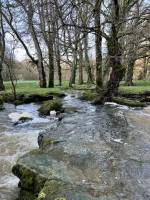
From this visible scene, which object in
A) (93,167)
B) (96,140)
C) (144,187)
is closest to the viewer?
(144,187)

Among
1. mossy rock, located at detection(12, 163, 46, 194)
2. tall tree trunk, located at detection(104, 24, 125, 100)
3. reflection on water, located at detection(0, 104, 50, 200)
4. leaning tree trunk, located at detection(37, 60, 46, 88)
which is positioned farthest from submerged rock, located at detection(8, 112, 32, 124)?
leaning tree trunk, located at detection(37, 60, 46, 88)

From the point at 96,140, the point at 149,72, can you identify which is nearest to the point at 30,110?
the point at 96,140

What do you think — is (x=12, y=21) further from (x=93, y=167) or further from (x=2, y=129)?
(x=93, y=167)

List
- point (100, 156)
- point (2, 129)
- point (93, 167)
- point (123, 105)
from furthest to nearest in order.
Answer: point (123, 105) < point (2, 129) < point (100, 156) < point (93, 167)

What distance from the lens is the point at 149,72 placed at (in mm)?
52375

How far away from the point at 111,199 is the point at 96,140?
3051 mm

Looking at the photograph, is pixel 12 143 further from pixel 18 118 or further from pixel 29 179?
pixel 18 118

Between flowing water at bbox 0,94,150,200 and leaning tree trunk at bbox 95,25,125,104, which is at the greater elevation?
leaning tree trunk at bbox 95,25,125,104

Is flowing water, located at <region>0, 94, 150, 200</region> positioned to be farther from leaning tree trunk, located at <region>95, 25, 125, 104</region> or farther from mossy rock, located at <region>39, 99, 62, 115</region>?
leaning tree trunk, located at <region>95, 25, 125, 104</region>

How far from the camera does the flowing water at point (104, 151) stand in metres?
5.20

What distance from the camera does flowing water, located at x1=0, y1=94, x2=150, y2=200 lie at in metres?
5.20

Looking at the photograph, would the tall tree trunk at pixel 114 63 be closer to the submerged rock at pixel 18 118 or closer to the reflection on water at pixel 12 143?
the reflection on water at pixel 12 143

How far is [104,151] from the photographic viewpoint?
673 cm

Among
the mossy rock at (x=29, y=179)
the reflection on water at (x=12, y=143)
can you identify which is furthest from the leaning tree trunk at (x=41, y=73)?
the mossy rock at (x=29, y=179)
